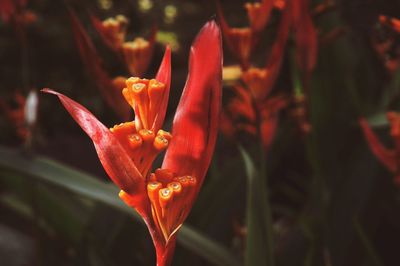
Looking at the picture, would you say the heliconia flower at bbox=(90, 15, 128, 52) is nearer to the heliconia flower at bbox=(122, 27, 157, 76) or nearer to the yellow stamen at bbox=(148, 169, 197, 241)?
the heliconia flower at bbox=(122, 27, 157, 76)

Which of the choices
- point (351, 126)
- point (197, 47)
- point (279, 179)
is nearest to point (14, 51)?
point (279, 179)

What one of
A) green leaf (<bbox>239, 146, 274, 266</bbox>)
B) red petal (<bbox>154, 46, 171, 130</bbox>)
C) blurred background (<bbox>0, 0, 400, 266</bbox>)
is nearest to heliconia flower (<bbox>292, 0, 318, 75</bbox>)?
blurred background (<bbox>0, 0, 400, 266</bbox>)

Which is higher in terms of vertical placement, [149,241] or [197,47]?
[197,47]

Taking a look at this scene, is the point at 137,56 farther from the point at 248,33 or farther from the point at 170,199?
the point at 170,199

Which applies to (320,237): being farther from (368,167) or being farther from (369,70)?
(369,70)

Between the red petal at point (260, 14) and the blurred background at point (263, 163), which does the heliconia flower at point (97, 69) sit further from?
the red petal at point (260, 14)

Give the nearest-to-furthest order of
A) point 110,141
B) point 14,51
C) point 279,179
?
point 110,141 < point 279,179 < point 14,51

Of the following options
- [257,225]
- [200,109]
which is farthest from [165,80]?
[257,225]
